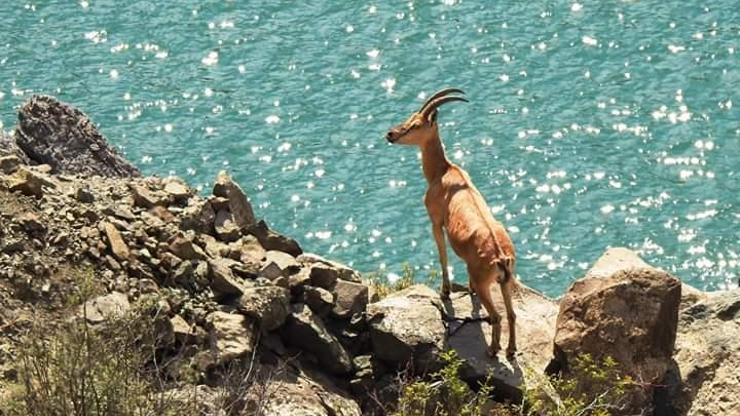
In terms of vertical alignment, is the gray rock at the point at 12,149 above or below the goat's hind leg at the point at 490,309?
above

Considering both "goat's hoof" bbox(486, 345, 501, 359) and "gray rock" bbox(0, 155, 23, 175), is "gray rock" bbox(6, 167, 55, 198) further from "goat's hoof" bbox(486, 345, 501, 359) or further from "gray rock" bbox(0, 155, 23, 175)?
"goat's hoof" bbox(486, 345, 501, 359)

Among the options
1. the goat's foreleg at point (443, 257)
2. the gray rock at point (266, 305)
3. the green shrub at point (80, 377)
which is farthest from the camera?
the goat's foreleg at point (443, 257)

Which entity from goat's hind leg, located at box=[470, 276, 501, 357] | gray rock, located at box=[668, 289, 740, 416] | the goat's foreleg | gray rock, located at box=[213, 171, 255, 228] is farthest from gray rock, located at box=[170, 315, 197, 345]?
gray rock, located at box=[668, 289, 740, 416]

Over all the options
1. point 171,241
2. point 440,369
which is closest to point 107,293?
point 171,241

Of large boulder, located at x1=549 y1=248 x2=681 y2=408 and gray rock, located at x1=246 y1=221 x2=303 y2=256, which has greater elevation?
gray rock, located at x1=246 y1=221 x2=303 y2=256

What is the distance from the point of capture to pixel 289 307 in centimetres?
1090

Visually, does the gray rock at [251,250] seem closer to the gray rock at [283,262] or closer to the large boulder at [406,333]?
the gray rock at [283,262]

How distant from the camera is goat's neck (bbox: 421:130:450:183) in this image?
1279 centimetres

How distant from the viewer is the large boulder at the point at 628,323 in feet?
37.1

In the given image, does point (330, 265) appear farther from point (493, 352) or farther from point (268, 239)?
point (493, 352)

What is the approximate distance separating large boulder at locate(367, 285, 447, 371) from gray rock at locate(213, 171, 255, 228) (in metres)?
1.36

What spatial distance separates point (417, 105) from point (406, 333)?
8.18 metres

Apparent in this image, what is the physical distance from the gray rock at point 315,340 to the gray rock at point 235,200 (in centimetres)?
139

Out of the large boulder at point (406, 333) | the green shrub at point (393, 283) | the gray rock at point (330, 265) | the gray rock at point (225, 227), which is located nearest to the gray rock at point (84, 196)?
the gray rock at point (225, 227)
